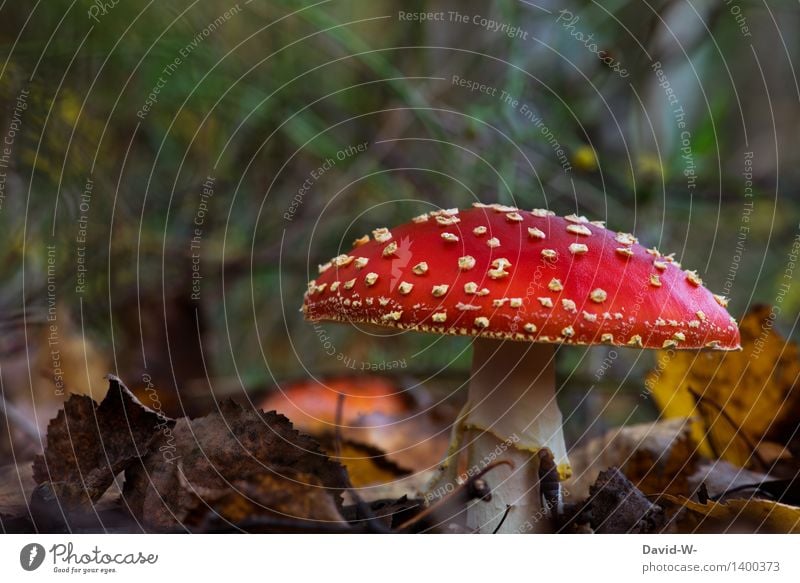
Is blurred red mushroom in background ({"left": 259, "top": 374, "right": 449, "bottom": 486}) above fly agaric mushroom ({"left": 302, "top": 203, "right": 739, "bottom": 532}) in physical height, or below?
below

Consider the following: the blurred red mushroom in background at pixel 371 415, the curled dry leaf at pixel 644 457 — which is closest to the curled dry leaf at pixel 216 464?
the curled dry leaf at pixel 644 457

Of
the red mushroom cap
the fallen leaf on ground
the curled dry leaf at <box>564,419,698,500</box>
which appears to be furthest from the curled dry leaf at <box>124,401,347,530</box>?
the curled dry leaf at <box>564,419,698,500</box>

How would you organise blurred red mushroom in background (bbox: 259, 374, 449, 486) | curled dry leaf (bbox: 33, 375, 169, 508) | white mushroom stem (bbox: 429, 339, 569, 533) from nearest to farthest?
curled dry leaf (bbox: 33, 375, 169, 508) → white mushroom stem (bbox: 429, 339, 569, 533) → blurred red mushroom in background (bbox: 259, 374, 449, 486)

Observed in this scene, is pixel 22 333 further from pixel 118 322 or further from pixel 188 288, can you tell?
pixel 188 288

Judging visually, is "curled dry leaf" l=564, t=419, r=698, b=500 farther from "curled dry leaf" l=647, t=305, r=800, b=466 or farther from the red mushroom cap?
the red mushroom cap

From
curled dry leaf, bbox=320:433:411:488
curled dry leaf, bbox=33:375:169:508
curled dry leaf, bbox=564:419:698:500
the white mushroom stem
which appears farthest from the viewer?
curled dry leaf, bbox=320:433:411:488

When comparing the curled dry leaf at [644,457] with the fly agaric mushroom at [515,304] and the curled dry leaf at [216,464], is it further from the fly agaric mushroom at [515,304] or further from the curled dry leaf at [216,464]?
the curled dry leaf at [216,464]

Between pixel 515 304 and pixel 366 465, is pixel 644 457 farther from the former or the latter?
pixel 515 304

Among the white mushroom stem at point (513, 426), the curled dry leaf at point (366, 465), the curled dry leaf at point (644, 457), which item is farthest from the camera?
the curled dry leaf at point (366, 465)
